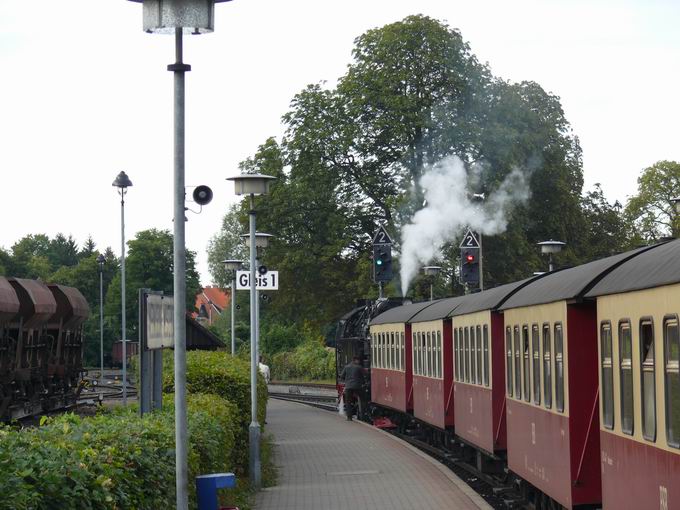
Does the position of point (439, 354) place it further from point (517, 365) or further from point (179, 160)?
point (179, 160)

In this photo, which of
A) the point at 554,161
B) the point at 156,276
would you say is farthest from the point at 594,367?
the point at 156,276

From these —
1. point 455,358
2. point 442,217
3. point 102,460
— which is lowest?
point 102,460

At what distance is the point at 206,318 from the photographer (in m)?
168

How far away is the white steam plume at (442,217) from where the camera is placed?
4906 centimetres

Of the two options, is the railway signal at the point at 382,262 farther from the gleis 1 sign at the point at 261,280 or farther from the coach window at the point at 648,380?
the coach window at the point at 648,380

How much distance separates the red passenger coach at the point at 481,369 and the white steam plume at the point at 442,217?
25.4 metres

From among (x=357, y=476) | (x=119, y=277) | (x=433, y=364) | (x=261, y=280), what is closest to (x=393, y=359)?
(x=433, y=364)

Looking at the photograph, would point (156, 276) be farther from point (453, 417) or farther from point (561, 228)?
point (453, 417)

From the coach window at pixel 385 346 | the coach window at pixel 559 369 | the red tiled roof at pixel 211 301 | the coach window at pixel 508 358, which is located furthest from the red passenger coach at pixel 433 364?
the red tiled roof at pixel 211 301

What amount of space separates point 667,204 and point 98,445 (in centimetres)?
7820

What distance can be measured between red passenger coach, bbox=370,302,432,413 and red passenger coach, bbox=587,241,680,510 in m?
18.1

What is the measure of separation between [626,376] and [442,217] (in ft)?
Result: 126

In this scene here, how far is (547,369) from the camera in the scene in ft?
46.9

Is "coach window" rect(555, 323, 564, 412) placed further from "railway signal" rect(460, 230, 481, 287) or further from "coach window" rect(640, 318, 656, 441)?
"railway signal" rect(460, 230, 481, 287)
